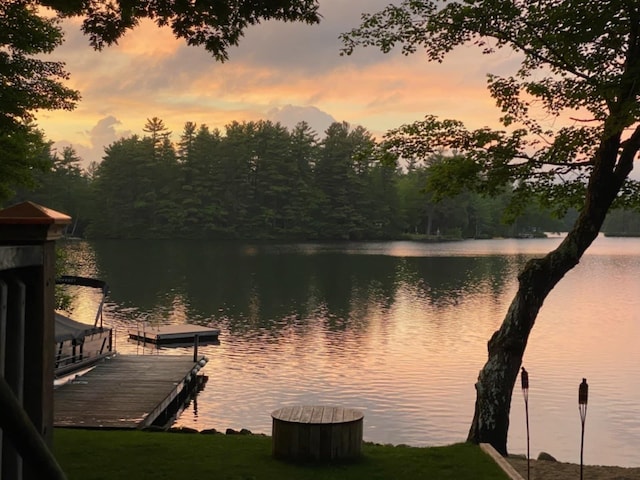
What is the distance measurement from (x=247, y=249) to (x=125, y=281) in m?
43.8

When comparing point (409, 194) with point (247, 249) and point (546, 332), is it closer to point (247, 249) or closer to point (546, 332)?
point (247, 249)

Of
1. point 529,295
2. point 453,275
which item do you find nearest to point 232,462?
point 529,295

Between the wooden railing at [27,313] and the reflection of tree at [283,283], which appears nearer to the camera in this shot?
the wooden railing at [27,313]

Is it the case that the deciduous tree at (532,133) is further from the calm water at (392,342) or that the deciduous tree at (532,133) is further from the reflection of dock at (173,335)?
the reflection of dock at (173,335)

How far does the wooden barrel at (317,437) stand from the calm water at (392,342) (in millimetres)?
10557

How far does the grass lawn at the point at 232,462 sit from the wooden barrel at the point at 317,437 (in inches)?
6.9

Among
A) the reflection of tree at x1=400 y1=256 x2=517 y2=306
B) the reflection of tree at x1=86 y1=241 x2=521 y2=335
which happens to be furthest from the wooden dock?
the reflection of tree at x1=400 y1=256 x2=517 y2=306

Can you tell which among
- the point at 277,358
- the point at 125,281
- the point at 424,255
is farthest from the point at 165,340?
the point at 424,255

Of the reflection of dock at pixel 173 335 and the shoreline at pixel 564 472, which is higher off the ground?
the shoreline at pixel 564 472

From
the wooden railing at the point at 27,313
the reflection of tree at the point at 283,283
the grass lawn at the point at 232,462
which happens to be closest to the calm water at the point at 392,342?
the reflection of tree at the point at 283,283

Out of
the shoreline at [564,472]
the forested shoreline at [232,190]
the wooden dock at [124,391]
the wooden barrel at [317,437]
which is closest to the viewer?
the wooden barrel at [317,437]

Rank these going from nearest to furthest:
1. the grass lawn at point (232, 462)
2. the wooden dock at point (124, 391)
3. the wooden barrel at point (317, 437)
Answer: the grass lawn at point (232, 462), the wooden barrel at point (317, 437), the wooden dock at point (124, 391)

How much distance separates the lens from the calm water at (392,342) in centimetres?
2219

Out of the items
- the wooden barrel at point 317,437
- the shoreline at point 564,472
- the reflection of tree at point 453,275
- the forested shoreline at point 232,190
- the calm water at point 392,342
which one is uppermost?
the forested shoreline at point 232,190
